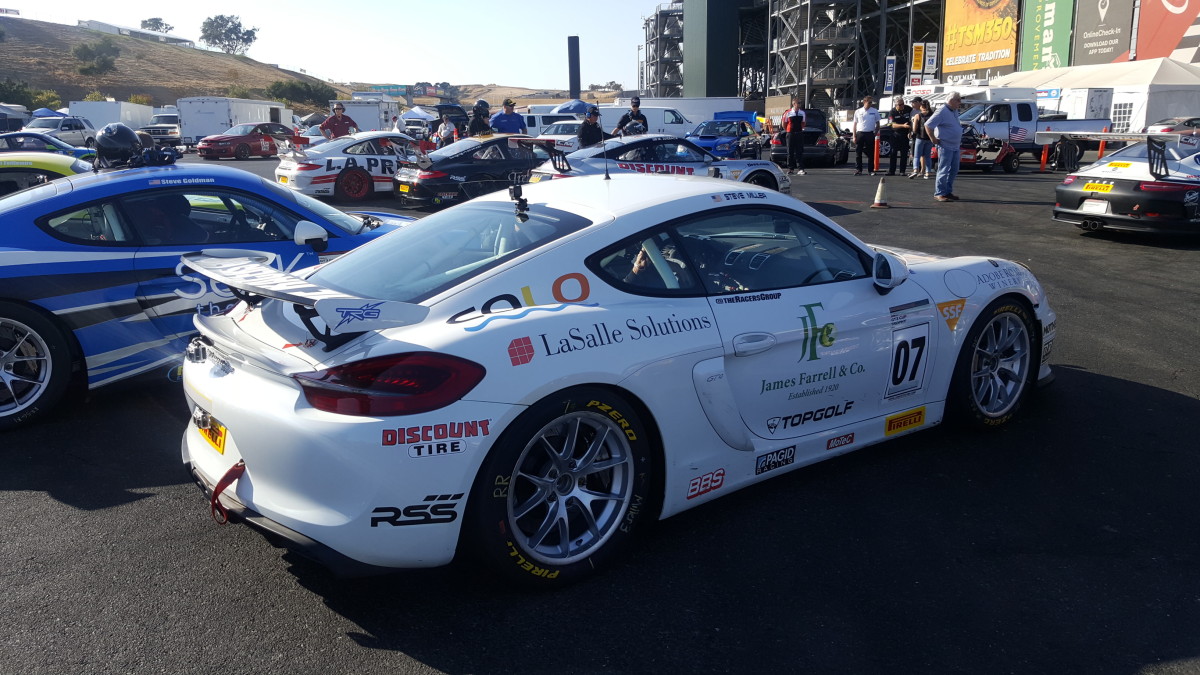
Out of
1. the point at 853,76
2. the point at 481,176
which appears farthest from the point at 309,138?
the point at 853,76

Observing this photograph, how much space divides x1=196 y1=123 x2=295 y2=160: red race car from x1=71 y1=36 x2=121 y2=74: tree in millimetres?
61650

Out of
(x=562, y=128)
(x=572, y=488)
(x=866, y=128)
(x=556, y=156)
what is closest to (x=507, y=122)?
(x=556, y=156)

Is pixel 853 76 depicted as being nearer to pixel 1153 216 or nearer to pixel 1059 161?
pixel 1059 161

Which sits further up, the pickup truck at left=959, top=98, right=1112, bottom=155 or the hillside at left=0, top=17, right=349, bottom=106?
the hillside at left=0, top=17, right=349, bottom=106

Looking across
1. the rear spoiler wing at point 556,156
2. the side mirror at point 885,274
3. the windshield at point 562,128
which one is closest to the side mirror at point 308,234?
the side mirror at point 885,274

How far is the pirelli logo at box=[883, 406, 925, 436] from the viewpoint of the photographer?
418cm

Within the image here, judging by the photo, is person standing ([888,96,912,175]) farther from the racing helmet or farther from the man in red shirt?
the racing helmet

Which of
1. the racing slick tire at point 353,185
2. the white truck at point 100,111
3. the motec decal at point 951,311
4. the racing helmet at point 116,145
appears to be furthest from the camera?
the white truck at point 100,111

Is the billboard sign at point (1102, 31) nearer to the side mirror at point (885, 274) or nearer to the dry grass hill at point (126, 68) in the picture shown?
the side mirror at point (885, 274)

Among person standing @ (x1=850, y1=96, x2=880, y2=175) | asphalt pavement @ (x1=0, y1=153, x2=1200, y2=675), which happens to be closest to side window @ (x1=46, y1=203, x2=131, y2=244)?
asphalt pavement @ (x1=0, y1=153, x2=1200, y2=675)

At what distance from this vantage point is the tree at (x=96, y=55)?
85.5m

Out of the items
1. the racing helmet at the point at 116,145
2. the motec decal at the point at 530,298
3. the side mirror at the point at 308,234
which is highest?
the racing helmet at the point at 116,145

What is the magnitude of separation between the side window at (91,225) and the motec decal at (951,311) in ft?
15.1

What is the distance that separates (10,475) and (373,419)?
2.70 meters
